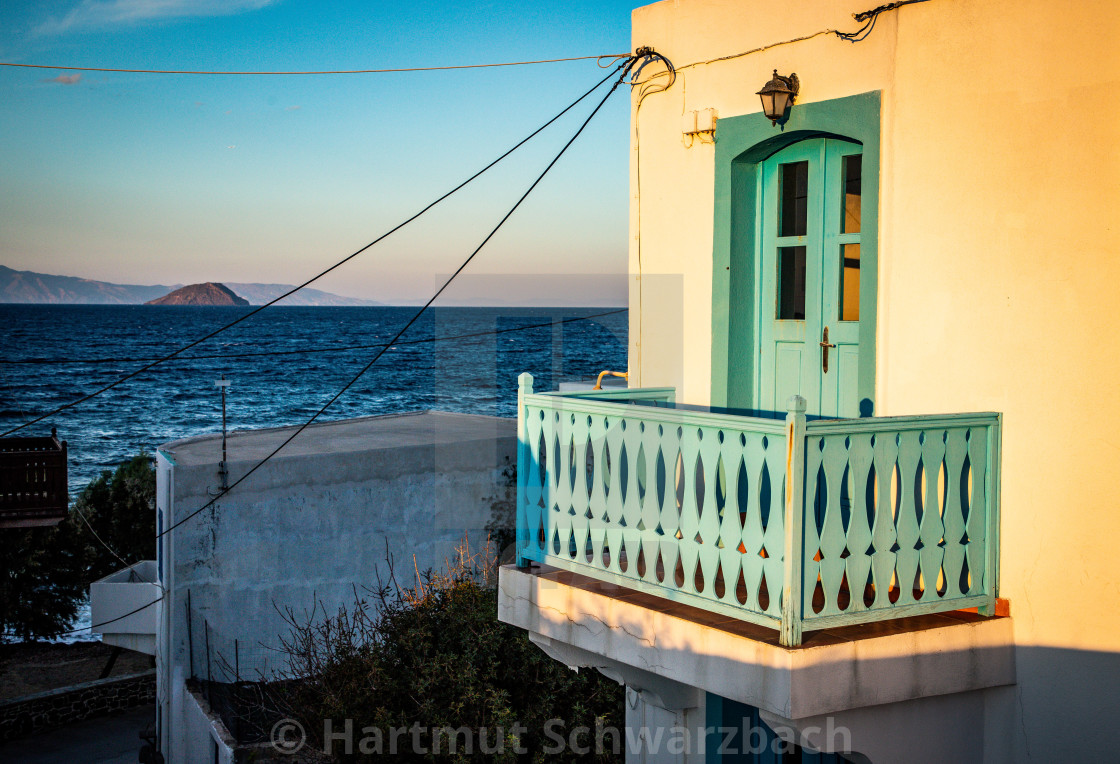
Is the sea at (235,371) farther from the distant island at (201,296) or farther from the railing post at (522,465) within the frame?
the railing post at (522,465)

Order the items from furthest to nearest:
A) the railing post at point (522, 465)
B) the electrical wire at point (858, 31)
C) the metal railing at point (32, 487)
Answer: the metal railing at point (32, 487) < the railing post at point (522, 465) < the electrical wire at point (858, 31)

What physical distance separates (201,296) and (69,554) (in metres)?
63.6

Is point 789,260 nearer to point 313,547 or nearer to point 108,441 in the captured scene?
point 313,547

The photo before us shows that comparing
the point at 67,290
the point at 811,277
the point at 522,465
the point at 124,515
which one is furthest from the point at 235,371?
the point at 811,277

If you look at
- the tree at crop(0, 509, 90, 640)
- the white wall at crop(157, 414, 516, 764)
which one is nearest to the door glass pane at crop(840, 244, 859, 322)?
the white wall at crop(157, 414, 516, 764)

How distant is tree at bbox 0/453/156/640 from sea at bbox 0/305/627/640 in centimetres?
1603

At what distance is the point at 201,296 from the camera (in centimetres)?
7888

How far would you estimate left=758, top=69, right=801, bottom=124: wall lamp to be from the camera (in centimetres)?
468

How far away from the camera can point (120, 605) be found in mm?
13328

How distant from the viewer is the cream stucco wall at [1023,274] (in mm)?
3666

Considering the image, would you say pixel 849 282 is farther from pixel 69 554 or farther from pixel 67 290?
pixel 67 290

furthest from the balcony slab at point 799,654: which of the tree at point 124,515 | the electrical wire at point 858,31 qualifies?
the tree at point 124,515

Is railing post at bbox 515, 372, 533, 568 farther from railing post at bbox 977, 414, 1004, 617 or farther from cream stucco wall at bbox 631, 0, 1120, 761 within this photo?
railing post at bbox 977, 414, 1004, 617

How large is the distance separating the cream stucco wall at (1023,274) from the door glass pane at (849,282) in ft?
1.04
